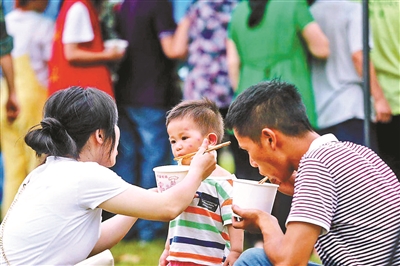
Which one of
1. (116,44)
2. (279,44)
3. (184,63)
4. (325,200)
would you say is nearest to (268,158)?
(325,200)

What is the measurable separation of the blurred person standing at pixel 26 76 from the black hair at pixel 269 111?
3.28 m

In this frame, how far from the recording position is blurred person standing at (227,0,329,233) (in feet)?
17.0

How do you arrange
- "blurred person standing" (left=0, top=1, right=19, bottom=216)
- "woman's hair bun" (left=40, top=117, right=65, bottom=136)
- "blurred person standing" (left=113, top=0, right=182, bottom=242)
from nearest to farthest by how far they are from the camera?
"woman's hair bun" (left=40, top=117, right=65, bottom=136) < "blurred person standing" (left=113, top=0, right=182, bottom=242) < "blurred person standing" (left=0, top=1, right=19, bottom=216)

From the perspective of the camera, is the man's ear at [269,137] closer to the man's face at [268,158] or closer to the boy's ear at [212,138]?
the man's face at [268,158]

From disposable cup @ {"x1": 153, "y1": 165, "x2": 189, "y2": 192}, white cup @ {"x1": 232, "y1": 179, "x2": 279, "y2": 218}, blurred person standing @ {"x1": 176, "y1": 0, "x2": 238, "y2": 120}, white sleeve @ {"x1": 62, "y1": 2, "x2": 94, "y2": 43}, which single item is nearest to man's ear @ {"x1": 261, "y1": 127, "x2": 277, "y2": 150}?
white cup @ {"x1": 232, "y1": 179, "x2": 279, "y2": 218}

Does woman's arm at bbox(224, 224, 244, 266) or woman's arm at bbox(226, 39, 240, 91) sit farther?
woman's arm at bbox(226, 39, 240, 91)

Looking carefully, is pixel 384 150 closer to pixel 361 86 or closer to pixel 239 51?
pixel 361 86

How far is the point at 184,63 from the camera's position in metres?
5.68

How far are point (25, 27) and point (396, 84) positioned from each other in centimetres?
280

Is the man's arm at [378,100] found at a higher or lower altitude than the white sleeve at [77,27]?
lower

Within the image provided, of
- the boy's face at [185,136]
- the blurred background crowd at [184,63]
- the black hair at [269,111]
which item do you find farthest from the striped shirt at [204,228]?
the blurred background crowd at [184,63]

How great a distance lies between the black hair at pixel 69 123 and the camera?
2.85 meters

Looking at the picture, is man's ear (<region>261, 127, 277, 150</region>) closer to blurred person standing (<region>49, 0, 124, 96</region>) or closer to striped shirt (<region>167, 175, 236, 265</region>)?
striped shirt (<region>167, 175, 236, 265</region>)

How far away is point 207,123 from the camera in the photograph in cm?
336
